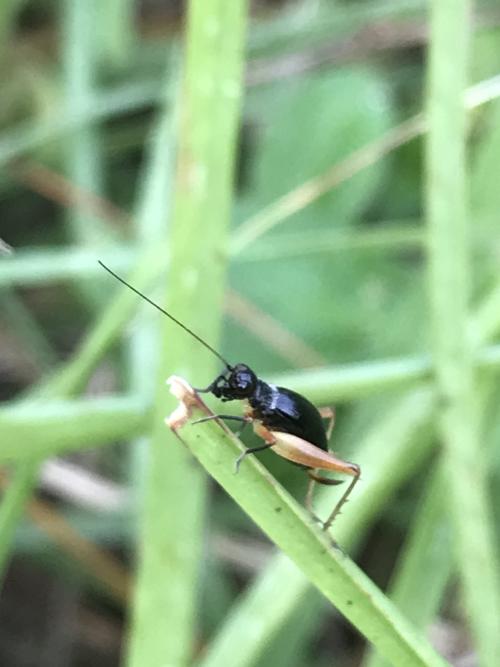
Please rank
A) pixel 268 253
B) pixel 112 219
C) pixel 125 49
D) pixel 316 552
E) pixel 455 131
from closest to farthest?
pixel 316 552 → pixel 455 131 → pixel 268 253 → pixel 112 219 → pixel 125 49

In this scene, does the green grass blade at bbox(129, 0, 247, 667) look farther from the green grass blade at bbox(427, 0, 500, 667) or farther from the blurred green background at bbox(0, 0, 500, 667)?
the green grass blade at bbox(427, 0, 500, 667)

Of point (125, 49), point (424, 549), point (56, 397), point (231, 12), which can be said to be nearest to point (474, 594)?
point (424, 549)

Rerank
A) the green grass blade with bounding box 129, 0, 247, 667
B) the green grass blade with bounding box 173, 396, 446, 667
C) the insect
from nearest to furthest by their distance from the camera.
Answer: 1. the green grass blade with bounding box 173, 396, 446, 667
2. the insect
3. the green grass blade with bounding box 129, 0, 247, 667

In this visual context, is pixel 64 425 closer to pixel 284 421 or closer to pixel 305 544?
pixel 284 421

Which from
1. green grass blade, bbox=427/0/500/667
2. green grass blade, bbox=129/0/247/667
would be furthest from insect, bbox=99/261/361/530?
green grass blade, bbox=427/0/500/667

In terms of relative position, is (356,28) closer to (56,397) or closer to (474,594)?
(56,397)

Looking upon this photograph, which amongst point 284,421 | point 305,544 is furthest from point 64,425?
point 305,544
